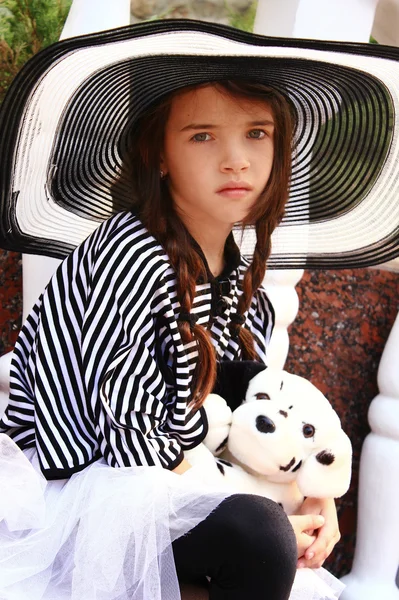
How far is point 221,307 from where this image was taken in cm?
151

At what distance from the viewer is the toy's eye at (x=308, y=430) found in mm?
1413

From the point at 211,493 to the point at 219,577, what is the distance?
4.2 inches

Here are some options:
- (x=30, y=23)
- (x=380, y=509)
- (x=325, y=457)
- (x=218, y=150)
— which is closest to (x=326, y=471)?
(x=325, y=457)

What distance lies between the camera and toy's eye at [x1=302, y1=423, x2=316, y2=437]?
1413 millimetres

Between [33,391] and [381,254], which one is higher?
[381,254]

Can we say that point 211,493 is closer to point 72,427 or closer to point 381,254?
point 72,427

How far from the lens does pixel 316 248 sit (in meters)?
1.74

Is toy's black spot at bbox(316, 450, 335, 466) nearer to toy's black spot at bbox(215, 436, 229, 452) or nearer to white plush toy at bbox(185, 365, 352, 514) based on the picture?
white plush toy at bbox(185, 365, 352, 514)

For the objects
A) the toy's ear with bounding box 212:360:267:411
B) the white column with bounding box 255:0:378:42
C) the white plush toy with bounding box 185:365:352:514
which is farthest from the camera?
the white column with bounding box 255:0:378:42

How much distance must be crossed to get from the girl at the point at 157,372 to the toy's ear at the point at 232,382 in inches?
1.6

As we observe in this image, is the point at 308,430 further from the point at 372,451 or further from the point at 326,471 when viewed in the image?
the point at 372,451

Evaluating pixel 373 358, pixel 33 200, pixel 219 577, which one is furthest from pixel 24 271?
pixel 373 358

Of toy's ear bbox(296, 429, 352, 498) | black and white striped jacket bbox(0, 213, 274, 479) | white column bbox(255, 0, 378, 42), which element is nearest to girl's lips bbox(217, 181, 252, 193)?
black and white striped jacket bbox(0, 213, 274, 479)

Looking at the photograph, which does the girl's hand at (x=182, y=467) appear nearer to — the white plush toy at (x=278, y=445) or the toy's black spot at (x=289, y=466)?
the white plush toy at (x=278, y=445)
